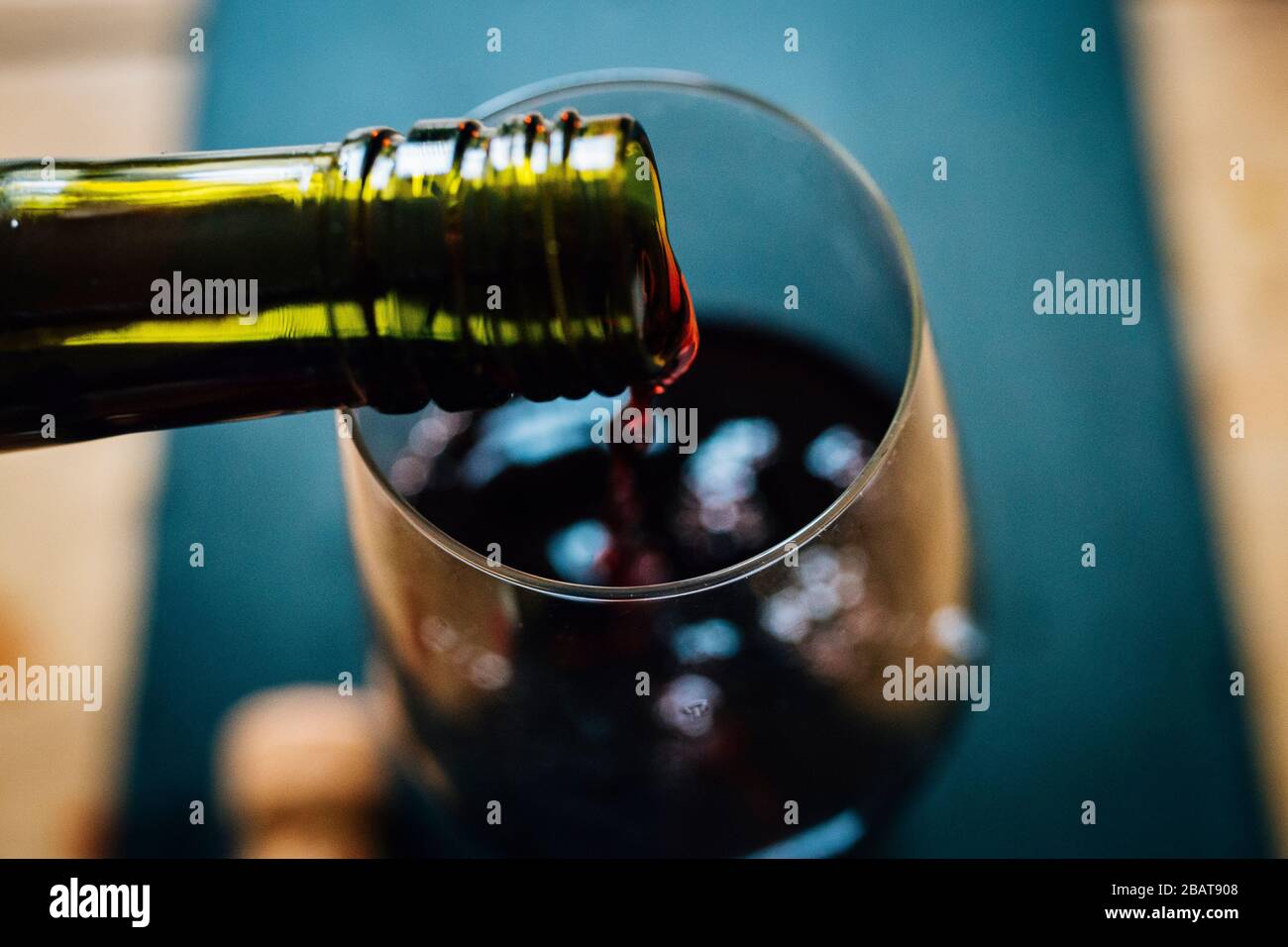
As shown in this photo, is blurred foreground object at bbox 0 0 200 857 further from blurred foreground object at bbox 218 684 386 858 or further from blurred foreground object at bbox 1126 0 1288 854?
blurred foreground object at bbox 1126 0 1288 854

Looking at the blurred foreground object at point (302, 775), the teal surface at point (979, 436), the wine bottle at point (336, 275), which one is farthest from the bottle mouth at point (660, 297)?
the blurred foreground object at point (302, 775)

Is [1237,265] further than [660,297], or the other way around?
[1237,265]

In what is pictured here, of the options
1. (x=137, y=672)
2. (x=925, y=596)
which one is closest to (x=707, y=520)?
(x=925, y=596)

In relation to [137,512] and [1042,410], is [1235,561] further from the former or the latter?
[137,512]

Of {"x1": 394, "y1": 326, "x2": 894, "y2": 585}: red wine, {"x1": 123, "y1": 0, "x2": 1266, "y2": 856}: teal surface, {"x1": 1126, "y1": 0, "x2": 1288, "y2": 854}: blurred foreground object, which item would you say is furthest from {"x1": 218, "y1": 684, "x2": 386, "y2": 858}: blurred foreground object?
{"x1": 1126, "y1": 0, "x2": 1288, "y2": 854}: blurred foreground object

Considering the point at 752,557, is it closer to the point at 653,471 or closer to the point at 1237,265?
the point at 653,471

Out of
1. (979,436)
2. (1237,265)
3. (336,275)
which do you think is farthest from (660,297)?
(1237,265)

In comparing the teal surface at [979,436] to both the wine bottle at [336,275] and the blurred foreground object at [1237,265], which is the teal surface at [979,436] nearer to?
the blurred foreground object at [1237,265]
